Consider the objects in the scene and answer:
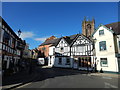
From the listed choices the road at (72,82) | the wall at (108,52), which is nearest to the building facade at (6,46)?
the road at (72,82)

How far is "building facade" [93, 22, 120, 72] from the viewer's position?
17656 mm

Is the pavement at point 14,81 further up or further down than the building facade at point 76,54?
further down

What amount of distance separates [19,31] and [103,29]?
620 inches

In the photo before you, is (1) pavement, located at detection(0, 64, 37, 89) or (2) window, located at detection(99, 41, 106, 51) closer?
(1) pavement, located at detection(0, 64, 37, 89)

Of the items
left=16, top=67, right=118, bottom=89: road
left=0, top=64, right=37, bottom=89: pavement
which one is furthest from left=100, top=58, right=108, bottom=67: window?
left=0, top=64, right=37, bottom=89: pavement

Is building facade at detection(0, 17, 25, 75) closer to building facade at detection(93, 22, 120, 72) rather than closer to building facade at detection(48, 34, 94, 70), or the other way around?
building facade at detection(48, 34, 94, 70)

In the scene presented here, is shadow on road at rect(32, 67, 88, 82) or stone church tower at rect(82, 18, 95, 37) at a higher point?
stone church tower at rect(82, 18, 95, 37)

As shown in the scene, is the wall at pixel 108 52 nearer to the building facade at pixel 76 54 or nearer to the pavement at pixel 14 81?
the building facade at pixel 76 54

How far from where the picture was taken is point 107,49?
739 inches

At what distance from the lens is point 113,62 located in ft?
58.0

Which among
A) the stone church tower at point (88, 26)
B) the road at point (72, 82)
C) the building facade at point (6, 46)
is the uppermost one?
the stone church tower at point (88, 26)

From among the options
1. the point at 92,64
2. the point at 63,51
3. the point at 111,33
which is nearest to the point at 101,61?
the point at 92,64

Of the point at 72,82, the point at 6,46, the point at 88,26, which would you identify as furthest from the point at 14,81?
the point at 88,26

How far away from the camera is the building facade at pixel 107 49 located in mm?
17656
